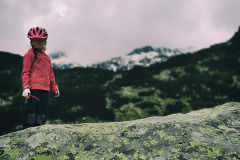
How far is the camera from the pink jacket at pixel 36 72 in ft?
17.1

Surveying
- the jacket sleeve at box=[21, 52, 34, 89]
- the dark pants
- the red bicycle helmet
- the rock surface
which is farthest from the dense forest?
the rock surface

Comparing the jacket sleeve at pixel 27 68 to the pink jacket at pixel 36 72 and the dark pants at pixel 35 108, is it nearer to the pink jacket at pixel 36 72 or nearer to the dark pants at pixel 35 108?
the pink jacket at pixel 36 72

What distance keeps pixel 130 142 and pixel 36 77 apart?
10.7 feet

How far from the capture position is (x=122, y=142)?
9.46 feet

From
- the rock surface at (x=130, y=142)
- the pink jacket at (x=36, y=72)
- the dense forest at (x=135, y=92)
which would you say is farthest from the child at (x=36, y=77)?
the dense forest at (x=135, y=92)

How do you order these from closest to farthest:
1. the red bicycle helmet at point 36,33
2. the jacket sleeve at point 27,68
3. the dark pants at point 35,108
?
the dark pants at point 35,108 < the jacket sleeve at point 27,68 < the red bicycle helmet at point 36,33

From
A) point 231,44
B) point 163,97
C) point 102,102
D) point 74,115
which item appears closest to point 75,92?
point 102,102

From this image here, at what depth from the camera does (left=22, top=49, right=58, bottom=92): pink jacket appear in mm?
5213

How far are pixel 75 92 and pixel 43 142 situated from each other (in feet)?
38.7

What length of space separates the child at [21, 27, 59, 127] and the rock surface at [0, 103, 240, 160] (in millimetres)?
2151

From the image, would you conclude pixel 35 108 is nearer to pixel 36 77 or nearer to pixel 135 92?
pixel 36 77

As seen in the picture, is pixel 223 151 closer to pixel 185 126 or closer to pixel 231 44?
pixel 185 126

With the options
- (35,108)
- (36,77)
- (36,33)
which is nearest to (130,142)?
(35,108)

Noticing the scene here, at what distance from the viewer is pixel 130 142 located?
2.87 metres
